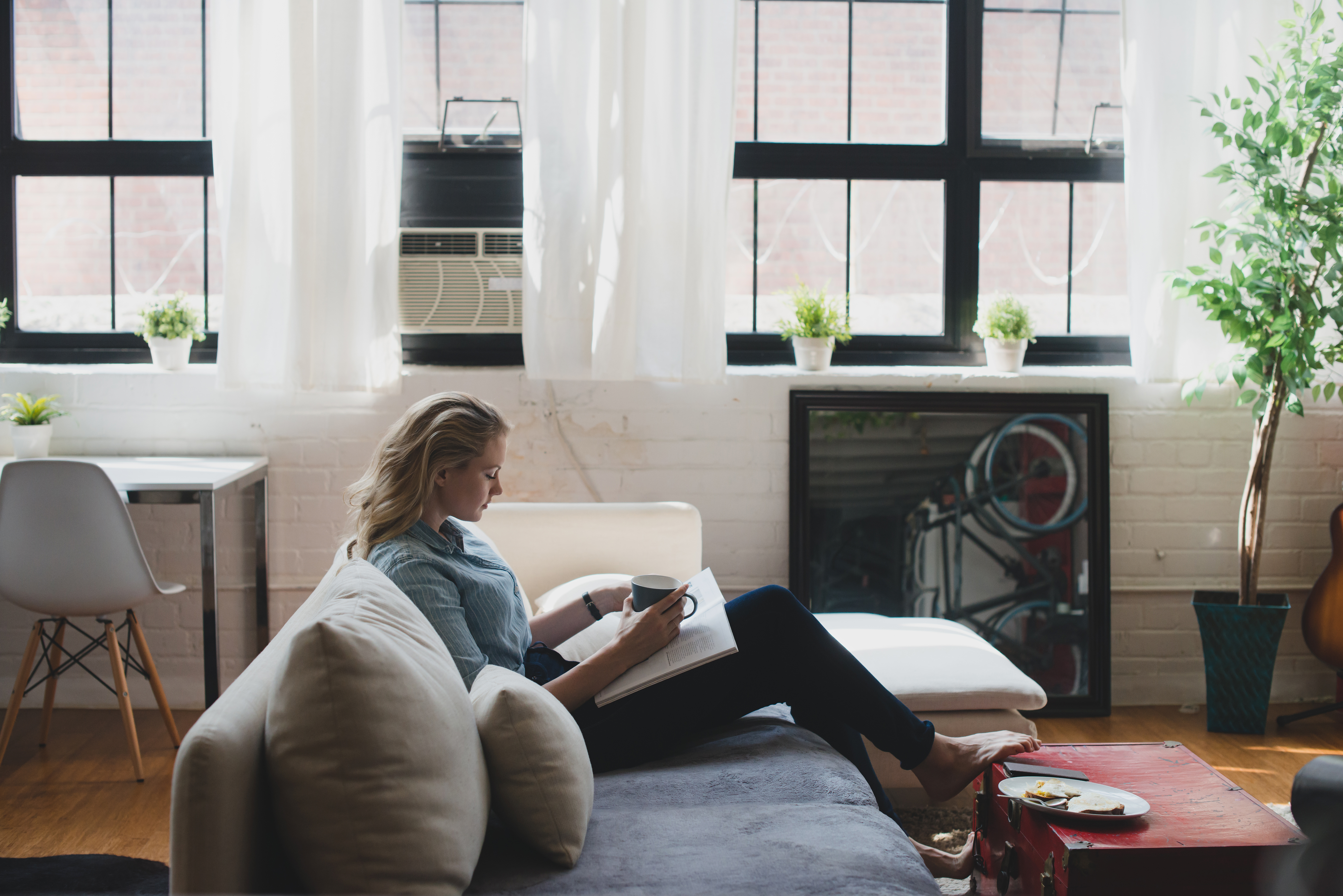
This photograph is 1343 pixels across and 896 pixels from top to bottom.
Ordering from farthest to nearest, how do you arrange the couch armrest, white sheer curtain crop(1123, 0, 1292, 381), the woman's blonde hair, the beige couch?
white sheer curtain crop(1123, 0, 1292, 381) → the couch armrest → the woman's blonde hair → the beige couch

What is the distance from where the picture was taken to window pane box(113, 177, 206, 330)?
3137mm

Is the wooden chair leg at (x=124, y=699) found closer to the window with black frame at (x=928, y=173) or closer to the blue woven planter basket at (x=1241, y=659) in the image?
the window with black frame at (x=928, y=173)

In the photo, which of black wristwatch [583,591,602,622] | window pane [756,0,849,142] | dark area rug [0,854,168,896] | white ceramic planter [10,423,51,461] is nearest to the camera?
dark area rug [0,854,168,896]

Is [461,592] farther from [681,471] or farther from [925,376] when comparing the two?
[925,376]

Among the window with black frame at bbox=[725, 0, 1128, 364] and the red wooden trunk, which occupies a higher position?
the window with black frame at bbox=[725, 0, 1128, 364]

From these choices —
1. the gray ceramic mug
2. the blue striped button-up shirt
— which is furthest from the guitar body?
the blue striped button-up shirt

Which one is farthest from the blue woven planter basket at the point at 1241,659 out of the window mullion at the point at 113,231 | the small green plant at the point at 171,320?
the window mullion at the point at 113,231

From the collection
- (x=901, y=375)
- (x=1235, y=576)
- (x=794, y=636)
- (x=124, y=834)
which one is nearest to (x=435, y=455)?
(x=794, y=636)

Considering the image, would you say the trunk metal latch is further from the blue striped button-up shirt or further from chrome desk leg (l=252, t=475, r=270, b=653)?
chrome desk leg (l=252, t=475, r=270, b=653)

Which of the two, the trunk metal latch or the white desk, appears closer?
the trunk metal latch

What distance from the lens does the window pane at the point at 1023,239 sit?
128 inches

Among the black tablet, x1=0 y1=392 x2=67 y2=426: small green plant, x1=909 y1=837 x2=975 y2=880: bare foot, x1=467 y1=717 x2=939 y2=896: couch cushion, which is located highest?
x1=0 y1=392 x2=67 y2=426: small green plant

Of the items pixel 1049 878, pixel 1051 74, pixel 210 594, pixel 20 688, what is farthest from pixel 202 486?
pixel 1051 74

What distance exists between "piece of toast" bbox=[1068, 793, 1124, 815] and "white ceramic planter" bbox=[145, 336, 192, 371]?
8.72ft
